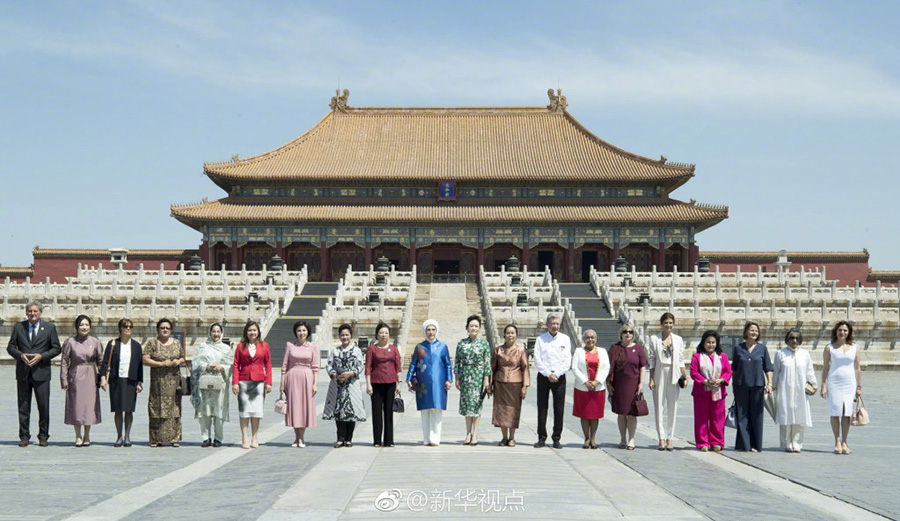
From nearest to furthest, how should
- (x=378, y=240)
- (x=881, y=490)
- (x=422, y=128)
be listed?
(x=881, y=490)
(x=378, y=240)
(x=422, y=128)

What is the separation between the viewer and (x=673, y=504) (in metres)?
7.32

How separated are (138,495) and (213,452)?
292 cm

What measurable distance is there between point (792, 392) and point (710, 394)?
3.35ft

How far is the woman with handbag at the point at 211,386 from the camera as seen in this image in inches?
437

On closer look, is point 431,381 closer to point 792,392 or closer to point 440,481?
point 440,481

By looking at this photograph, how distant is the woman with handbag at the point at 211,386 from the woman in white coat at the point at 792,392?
271 inches

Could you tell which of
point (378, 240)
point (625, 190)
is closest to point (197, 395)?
point (378, 240)

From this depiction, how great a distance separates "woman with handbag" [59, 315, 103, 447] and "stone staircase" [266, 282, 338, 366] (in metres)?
15.8

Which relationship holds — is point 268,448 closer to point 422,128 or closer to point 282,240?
point 282,240

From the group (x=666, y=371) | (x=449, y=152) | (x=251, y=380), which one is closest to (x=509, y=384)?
(x=666, y=371)

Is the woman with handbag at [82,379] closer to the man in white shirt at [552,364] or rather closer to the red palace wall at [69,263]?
the man in white shirt at [552,364]

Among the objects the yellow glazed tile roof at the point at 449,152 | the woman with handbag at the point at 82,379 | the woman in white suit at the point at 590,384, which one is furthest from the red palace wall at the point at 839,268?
the woman with handbag at the point at 82,379

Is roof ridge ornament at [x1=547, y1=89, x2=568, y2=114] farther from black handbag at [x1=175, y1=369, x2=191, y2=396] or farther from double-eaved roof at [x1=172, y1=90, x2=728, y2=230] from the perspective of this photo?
black handbag at [x1=175, y1=369, x2=191, y2=396]

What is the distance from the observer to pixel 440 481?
803cm
